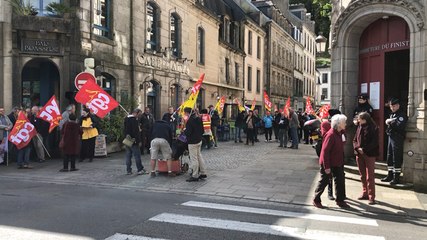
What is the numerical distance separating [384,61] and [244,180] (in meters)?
4.67

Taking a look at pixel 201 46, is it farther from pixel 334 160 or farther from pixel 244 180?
pixel 334 160

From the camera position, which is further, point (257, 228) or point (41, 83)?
point (41, 83)

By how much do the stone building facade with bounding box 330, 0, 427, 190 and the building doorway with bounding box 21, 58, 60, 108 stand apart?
32.9 feet

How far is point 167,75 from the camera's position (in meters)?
20.1

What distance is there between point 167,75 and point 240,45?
13.6m

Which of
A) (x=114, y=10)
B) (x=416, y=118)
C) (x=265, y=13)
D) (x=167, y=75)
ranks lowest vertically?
(x=416, y=118)

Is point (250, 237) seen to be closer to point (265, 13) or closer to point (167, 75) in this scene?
point (167, 75)

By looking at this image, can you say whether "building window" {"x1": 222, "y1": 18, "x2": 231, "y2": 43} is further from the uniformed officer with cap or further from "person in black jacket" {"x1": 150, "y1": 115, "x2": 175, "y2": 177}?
the uniformed officer with cap

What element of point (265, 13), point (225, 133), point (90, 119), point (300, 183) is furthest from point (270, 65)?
point (300, 183)

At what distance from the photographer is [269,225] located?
611cm

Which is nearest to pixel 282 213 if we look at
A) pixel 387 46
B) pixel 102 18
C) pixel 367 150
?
pixel 367 150

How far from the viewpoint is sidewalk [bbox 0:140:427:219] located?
26.0 ft

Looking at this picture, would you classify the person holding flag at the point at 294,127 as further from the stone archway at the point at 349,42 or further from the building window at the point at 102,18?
the building window at the point at 102,18

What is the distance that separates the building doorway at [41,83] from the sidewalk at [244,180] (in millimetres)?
3097
